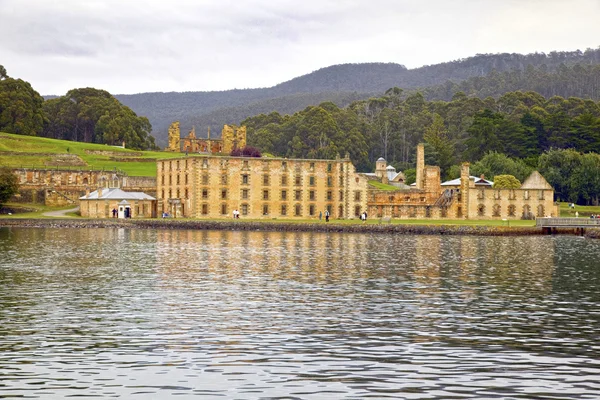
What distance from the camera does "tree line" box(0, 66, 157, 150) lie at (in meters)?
162

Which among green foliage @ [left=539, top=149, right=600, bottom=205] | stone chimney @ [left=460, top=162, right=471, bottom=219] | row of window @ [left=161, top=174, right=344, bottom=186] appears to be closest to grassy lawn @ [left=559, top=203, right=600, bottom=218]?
green foliage @ [left=539, top=149, right=600, bottom=205]

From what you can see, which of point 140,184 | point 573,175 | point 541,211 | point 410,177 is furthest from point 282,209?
point 410,177

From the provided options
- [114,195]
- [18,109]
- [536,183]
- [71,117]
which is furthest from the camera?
[71,117]

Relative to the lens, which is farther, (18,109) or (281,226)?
(18,109)

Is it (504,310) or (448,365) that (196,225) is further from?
(448,365)

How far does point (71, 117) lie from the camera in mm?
187000

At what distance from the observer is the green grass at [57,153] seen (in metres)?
131

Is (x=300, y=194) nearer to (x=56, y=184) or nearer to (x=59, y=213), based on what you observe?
(x=59, y=213)

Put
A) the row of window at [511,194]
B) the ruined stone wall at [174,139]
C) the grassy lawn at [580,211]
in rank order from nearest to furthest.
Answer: the row of window at [511,194], the grassy lawn at [580,211], the ruined stone wall at [174,139]

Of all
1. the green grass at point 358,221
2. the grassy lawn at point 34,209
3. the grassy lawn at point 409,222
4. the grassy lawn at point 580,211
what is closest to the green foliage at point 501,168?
the grassy lawn at point 580,211

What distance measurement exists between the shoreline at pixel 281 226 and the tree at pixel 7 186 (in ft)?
30.3

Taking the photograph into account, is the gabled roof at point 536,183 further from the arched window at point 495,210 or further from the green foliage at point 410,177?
the green foliage at point 410,177

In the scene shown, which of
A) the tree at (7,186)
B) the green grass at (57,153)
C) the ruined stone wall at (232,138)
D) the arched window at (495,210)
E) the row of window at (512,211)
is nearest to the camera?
the tree at (7,186)

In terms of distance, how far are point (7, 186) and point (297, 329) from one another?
3558 inches
